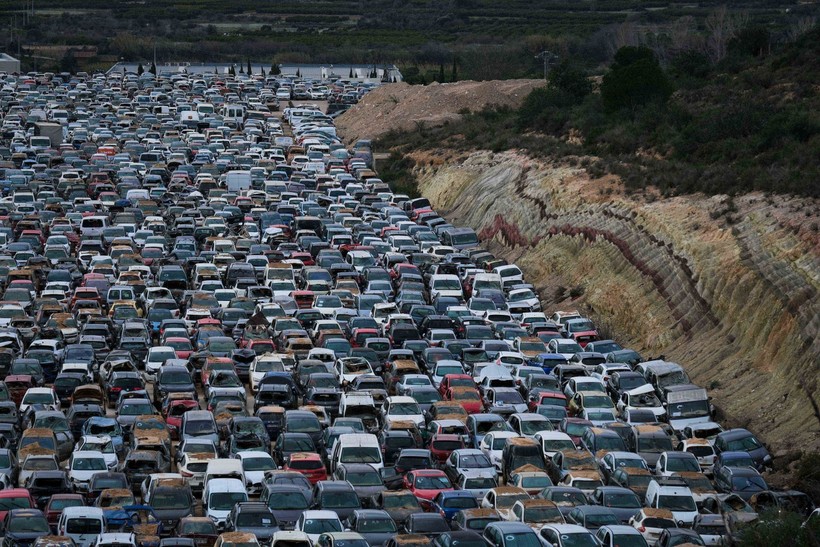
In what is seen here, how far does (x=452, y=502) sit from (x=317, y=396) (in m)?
9.25

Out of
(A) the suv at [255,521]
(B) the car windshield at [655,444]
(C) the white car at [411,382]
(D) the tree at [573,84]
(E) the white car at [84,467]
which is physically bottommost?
(D) the tree at [573,84]

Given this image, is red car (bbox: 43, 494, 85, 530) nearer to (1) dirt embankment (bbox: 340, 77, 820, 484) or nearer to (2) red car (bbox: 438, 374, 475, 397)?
(2) red car (bbox: 438, 374, 475, 397)

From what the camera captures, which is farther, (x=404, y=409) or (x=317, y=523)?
(x=404, y=409)

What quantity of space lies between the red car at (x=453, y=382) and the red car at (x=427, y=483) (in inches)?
309

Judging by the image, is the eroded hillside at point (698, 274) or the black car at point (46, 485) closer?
the black car at point (46, 485)

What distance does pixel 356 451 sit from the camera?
1291 inches

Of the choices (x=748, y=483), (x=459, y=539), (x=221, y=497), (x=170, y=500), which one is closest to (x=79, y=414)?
(x=170, y=500)

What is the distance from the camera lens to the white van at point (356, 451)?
32531mm

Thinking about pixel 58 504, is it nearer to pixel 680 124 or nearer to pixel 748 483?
pixel 748 483

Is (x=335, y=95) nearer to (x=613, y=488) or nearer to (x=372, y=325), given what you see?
(x=372, y=325)

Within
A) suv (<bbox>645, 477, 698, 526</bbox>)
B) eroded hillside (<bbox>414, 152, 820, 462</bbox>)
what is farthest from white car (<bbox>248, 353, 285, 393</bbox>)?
suv (<bbox>645, 477, 698, 526</bbox>)

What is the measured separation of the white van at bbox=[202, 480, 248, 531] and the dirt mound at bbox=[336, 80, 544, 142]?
212 feet

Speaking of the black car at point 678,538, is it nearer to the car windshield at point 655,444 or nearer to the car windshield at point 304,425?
the car windshield at point 655,444

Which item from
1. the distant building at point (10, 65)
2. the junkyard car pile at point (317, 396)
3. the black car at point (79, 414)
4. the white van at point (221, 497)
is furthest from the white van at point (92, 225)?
the distant building at point (10, 65)
